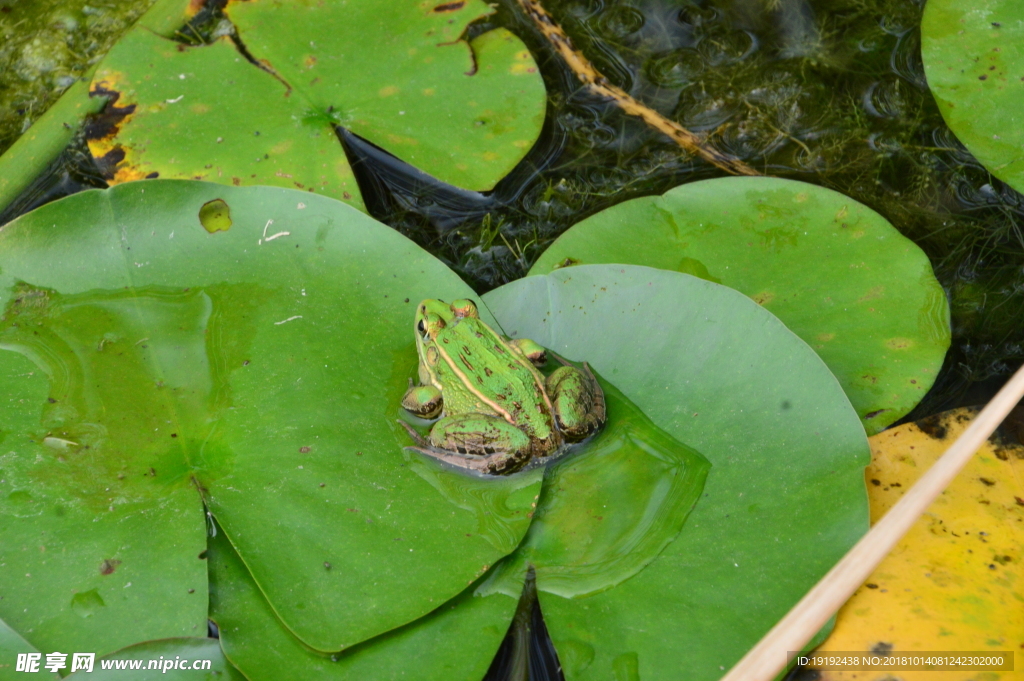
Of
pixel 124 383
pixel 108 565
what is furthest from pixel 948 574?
pixel 124 383

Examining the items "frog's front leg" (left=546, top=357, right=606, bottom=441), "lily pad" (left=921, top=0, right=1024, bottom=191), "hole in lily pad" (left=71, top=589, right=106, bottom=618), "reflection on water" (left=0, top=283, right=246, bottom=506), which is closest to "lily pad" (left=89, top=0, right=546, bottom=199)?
"reflection on water" (left=0, top=283, right=246, bottom=506)

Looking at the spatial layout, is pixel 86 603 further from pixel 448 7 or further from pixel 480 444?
pixel 448 7

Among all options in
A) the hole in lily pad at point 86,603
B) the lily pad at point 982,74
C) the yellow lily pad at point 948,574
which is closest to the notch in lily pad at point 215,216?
the hole in lily pad at point 86,603

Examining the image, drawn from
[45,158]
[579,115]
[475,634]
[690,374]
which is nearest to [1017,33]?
[579,115]

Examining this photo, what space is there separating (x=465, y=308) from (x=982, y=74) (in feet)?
9.75

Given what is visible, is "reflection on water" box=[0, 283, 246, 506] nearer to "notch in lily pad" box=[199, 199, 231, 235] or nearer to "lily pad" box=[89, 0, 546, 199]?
"notch in lily pad" box=[199, 199, 231, 235]

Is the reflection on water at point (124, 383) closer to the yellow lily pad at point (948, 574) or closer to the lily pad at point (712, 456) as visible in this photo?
the lily pad at point (712, 456)

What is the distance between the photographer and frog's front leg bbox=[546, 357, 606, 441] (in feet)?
8.66

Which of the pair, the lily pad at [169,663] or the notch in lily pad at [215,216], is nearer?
the lily pad at [169,663]

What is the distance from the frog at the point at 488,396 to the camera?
265cm

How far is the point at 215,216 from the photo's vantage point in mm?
2924

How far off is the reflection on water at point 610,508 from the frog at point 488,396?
0.41ft

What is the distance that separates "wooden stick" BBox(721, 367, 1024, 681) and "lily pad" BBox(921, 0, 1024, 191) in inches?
77.8

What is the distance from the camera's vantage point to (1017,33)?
3.55 metres
